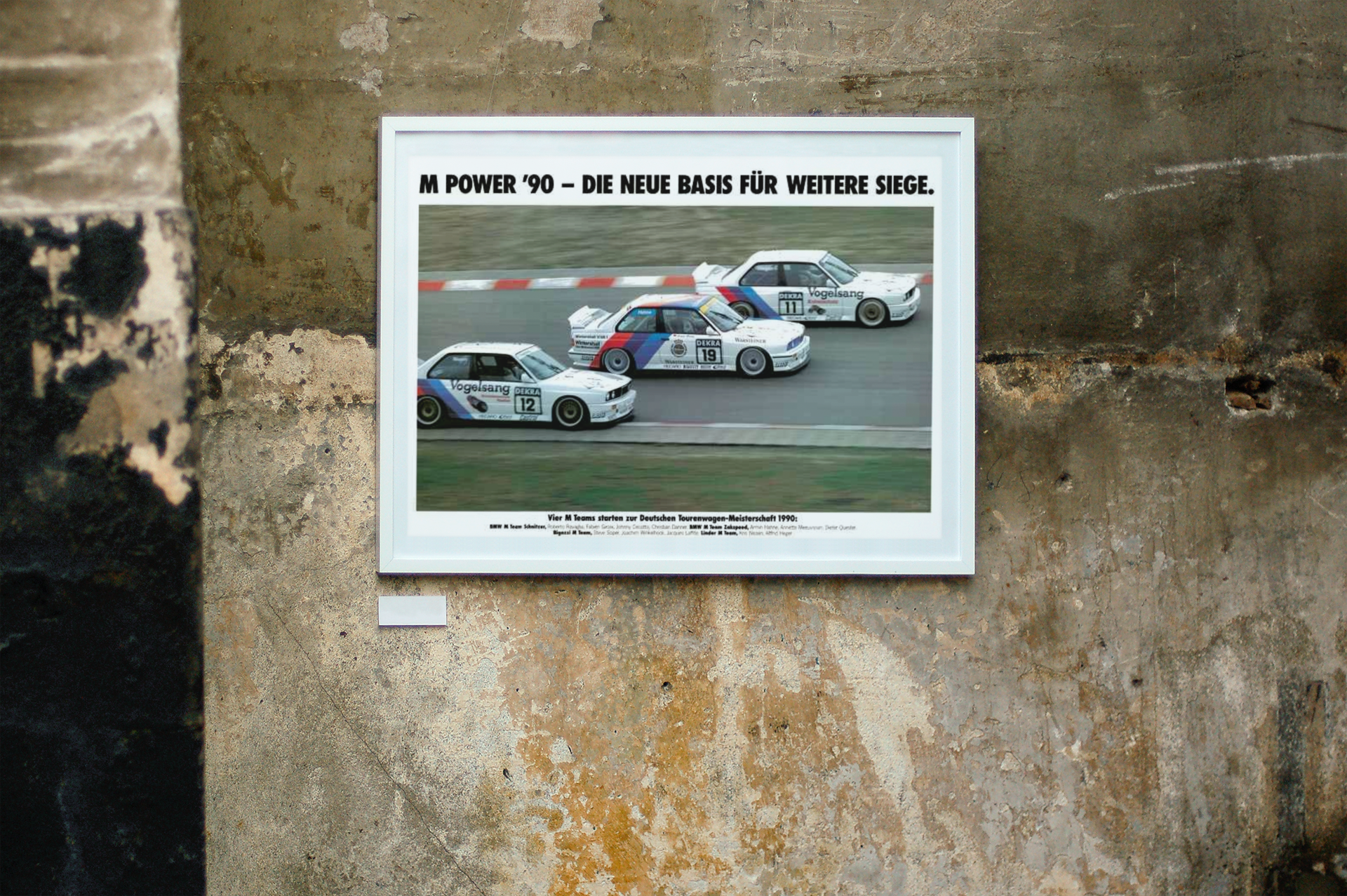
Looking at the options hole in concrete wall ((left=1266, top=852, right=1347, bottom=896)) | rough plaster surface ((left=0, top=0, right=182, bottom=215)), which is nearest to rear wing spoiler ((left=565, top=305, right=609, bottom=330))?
rough plaster surface ((left=0, top=0, right=182, bottom=215))

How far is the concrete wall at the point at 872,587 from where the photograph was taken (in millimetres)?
2996

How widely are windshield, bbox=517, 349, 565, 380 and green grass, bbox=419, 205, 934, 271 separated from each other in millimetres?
311

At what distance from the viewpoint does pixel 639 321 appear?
2947 mm

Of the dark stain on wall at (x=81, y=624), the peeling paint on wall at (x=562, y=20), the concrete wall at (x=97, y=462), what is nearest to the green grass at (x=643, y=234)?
the peeling paint on wall at (x=562, y=20)

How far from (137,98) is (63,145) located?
0.31 m

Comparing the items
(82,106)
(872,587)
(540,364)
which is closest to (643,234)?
(540,364)

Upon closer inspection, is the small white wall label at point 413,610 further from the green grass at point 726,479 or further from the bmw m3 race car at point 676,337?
the bmw m3 race car at point 676,337

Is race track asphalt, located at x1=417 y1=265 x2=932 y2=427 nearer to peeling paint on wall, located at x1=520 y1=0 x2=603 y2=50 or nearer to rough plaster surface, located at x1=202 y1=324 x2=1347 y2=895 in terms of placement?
rough plaster surface, located at x1=202 y1=324 x2=1347 y2=895

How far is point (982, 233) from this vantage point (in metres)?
3.00

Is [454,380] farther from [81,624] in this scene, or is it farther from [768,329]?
[81,624]

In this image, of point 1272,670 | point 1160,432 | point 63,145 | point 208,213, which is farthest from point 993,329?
point 63,145

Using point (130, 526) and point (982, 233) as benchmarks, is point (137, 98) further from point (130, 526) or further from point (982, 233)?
point (982, 233)

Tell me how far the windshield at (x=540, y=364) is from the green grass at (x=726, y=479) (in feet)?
0.82

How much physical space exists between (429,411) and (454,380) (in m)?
0.14
